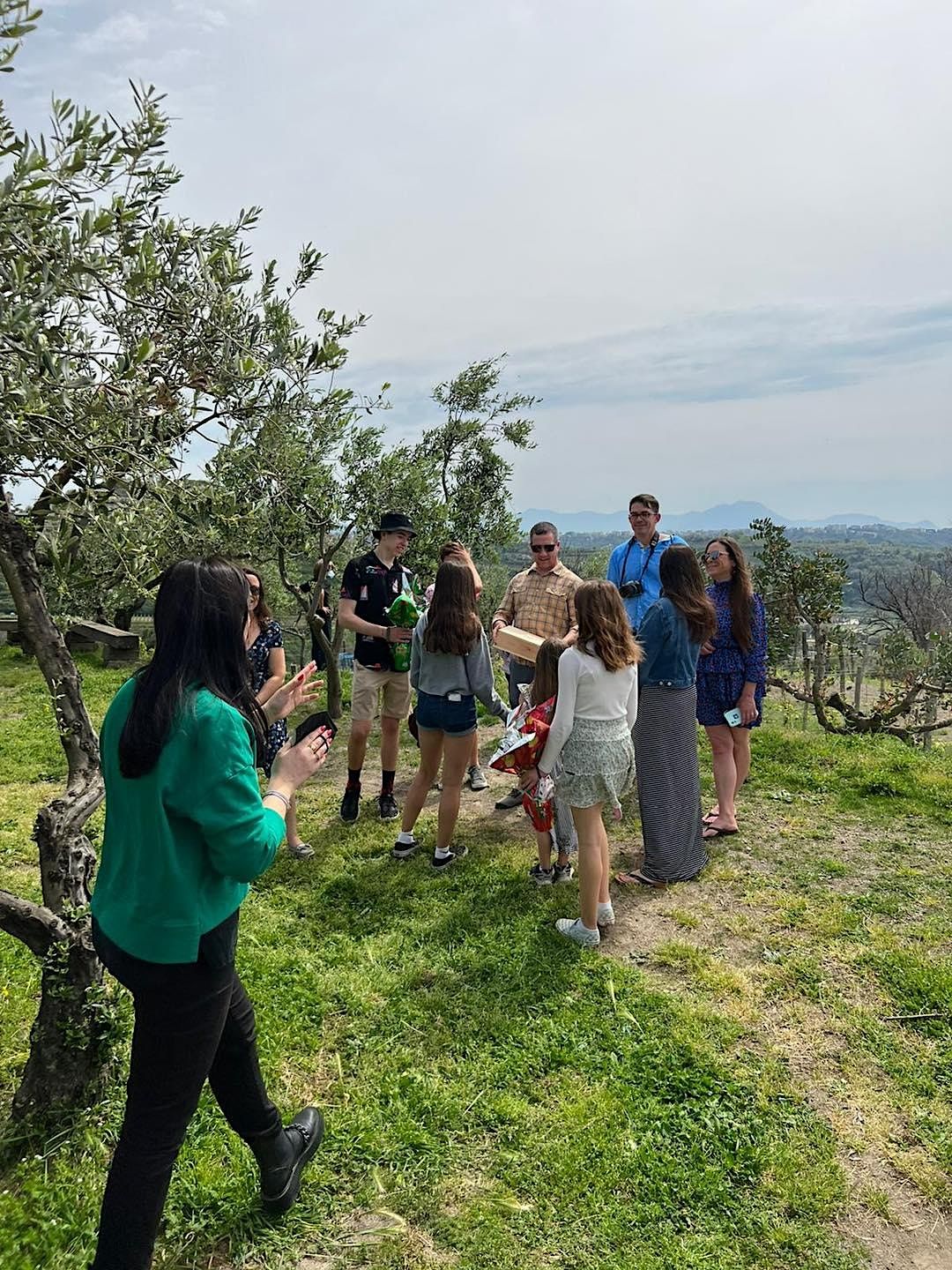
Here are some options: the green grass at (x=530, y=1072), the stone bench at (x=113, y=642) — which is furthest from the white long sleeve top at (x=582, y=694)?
the stone bench at (x=113, y=642)

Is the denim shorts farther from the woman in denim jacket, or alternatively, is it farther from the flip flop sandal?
the flip flop sandal

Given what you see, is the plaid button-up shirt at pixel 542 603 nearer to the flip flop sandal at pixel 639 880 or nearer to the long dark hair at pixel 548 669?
the long dark hair at pixel 548 669

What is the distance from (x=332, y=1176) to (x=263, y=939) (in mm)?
1826

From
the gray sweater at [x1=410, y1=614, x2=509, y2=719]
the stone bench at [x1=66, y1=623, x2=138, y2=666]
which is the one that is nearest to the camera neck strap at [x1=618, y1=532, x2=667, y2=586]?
the gray sweater at [x1=410, y1=614, x2=509, y2=719]

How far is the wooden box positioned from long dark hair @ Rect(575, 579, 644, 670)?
1.36 metres

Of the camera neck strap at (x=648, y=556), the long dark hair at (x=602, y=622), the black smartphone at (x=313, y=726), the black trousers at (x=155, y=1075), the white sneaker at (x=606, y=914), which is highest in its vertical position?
the camera neck strap at (x=648, y=556)

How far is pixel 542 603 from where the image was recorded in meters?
6.50

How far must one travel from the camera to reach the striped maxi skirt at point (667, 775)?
5.46m

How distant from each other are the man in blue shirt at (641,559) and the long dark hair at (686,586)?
3.00ft

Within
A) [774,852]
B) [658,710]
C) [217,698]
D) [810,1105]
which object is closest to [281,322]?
[217,698]

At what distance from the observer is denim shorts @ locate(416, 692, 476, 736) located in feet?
18.0

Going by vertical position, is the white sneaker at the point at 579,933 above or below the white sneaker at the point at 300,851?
below

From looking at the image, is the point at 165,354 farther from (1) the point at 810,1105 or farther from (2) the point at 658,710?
(1) the point at 810,1105

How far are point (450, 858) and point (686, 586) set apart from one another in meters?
2.63
